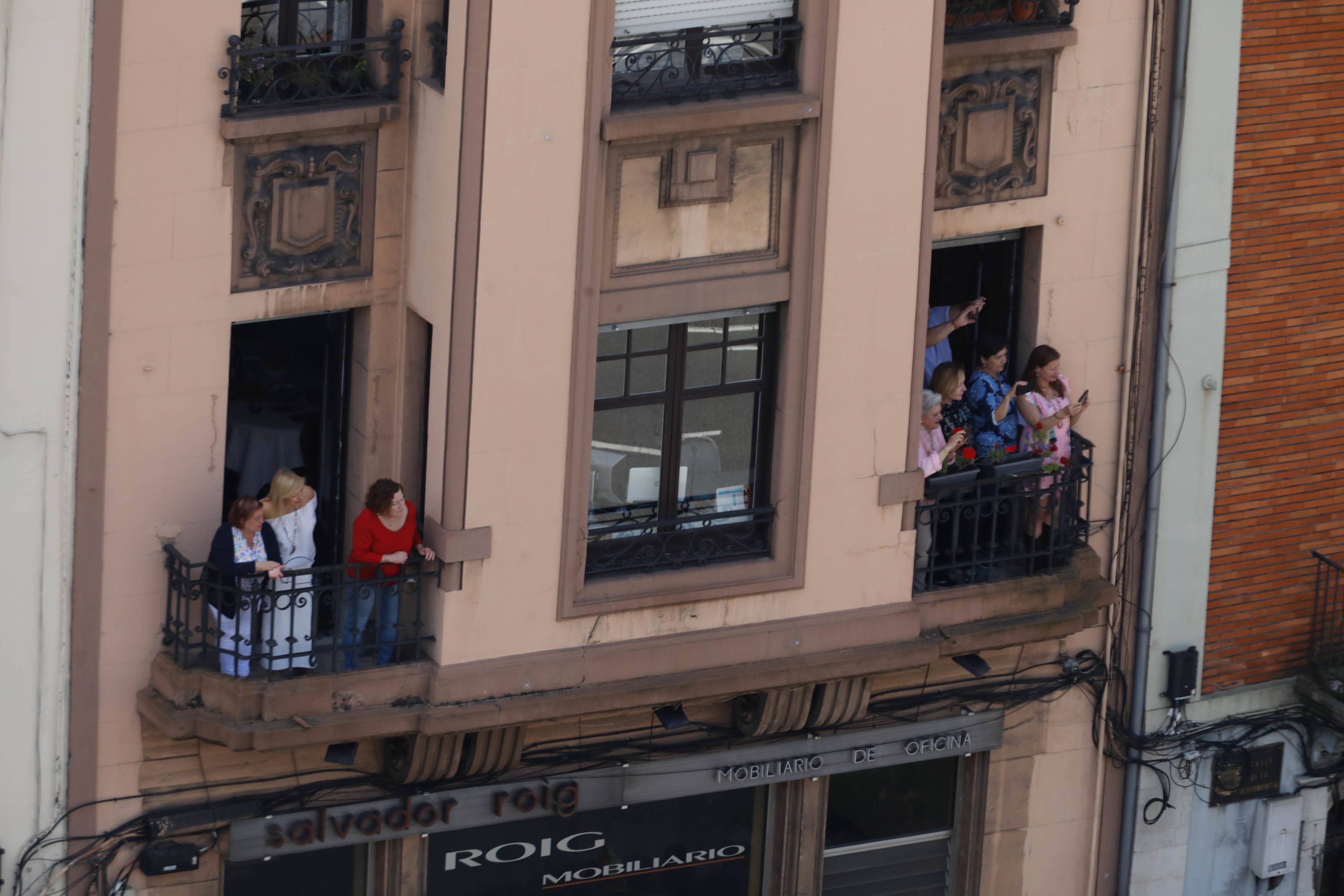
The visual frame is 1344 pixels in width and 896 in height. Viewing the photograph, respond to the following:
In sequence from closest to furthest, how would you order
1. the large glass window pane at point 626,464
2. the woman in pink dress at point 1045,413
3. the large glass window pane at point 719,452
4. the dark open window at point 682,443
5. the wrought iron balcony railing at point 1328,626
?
the dark open window at point 682,443, the large glass window pane at point 626,464, the large glass window pane at point 719,452, the woman in pink dress at point 1045,413, the wrought iron balcony railing at point 1328,626

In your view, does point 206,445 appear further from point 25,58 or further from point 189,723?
point 25,58

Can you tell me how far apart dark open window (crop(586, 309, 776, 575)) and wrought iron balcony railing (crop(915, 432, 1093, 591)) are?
61.1 inches

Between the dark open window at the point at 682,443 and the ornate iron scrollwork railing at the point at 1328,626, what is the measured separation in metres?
5.80

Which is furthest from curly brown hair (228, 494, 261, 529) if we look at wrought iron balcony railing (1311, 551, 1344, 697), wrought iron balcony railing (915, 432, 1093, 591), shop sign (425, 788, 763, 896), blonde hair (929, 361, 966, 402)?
wrought iron balcony railing (1311, 551, 1344, 697)

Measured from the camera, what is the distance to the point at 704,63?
18547 millimetres

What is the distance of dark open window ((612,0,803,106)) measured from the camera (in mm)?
18234

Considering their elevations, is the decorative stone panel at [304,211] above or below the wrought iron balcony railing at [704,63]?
below

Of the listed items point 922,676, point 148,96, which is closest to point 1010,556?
point 922,676

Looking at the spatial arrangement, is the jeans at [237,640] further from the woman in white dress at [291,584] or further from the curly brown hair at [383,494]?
the curly brown hair at [383,494]

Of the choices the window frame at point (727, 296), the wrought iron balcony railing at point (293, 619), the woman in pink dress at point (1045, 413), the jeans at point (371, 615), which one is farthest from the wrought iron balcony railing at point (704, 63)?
the jeans at point (371, 615)

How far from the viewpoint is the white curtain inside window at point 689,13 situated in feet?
59.6

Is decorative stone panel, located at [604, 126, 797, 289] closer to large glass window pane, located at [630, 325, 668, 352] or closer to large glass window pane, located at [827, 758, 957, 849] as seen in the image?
large glass window pane, located at [630, 325, 668, 352]

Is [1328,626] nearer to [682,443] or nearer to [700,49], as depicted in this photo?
[682,443]

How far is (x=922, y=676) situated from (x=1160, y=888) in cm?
347
